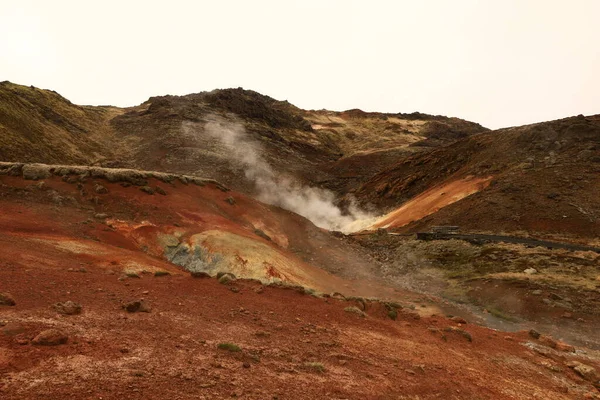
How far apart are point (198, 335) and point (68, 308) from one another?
2.86 m

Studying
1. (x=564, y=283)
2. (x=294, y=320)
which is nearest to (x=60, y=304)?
(x=294, y=320)

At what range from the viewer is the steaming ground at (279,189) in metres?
47.6

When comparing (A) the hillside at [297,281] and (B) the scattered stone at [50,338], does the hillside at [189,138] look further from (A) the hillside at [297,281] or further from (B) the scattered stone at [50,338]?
(B) the scattered stone at [50,338]

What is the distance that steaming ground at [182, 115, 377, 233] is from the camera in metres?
47.6

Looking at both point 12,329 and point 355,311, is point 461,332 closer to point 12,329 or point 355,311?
point 355,311

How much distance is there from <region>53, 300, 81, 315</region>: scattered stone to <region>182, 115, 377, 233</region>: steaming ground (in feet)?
117

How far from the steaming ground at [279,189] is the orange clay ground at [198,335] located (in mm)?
27520

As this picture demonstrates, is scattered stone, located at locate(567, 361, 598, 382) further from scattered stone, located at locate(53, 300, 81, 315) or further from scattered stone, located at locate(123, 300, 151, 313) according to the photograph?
scattered stone, located at locate(53, 300, 81, 315)

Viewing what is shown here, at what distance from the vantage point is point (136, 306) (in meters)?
9.78

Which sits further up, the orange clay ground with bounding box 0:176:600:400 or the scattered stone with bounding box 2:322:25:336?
the scattered stone with bounding box 2:322:25:336

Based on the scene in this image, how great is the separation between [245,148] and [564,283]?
50.0 m

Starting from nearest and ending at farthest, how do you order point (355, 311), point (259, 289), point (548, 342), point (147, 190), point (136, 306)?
1. point (136, 306)
2. point (355, 311)
3. point (259, 289)
4. point (548, 342)
5. point (147, 190)

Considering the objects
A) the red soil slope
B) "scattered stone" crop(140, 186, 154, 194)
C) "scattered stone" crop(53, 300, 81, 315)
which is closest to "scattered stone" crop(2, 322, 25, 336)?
"scattered stone" crop(53, 300, 81, 315)

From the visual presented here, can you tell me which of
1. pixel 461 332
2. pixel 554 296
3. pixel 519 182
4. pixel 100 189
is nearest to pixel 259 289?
pixel 461 332
